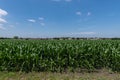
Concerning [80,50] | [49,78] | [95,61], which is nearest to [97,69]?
[95,61]

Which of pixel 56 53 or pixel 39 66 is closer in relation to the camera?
pixel 39 66

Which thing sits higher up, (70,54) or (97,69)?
(70,54)

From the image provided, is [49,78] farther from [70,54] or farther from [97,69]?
[97,69]

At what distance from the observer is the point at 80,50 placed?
368 inches

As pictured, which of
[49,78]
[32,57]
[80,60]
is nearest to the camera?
[49,78]

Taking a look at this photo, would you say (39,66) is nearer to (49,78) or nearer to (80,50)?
(49,78)

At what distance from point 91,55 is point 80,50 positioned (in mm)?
754

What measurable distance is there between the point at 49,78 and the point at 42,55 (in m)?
2.50

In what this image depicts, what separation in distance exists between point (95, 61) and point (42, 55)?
123 inches

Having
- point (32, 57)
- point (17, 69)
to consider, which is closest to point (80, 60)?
point (32, 57)

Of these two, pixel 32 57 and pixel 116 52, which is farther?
pixel 116 52

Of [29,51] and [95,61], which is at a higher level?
[29,51]

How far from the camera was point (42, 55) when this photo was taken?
9312mm

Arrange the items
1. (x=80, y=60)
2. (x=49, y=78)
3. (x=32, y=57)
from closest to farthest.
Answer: (x=49, y=78)
(x=32, y=57)
(x=80, y=60)
